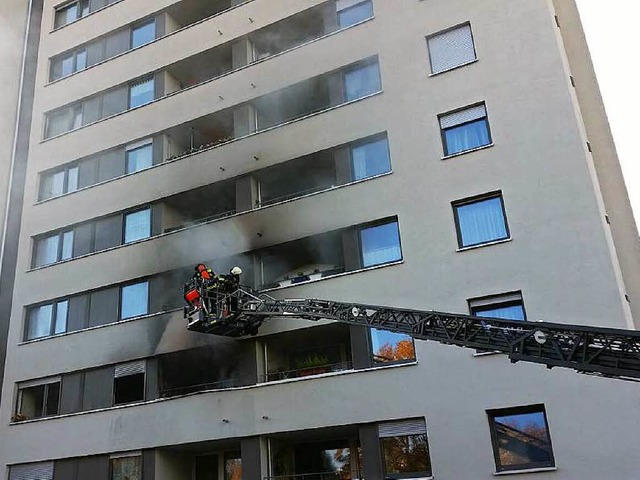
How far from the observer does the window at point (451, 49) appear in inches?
622

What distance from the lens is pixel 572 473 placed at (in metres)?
11.8

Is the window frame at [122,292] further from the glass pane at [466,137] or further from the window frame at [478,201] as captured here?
the glass pane at [466,137]

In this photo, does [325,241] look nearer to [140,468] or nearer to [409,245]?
Answer: [409,245]

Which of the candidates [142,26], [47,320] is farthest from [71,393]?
[142,26]

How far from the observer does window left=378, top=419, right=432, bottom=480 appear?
43.8ft

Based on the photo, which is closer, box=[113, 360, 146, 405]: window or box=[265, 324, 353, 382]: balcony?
box=[265, 324, 353, 382]: balcony

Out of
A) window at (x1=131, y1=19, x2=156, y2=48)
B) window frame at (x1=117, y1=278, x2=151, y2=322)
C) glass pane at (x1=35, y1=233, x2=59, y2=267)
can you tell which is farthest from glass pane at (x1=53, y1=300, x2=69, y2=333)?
window at (x1=131, y1=19, x2=156, y2=48)

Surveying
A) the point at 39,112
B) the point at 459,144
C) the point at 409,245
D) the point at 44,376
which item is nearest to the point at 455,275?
the point at 409,245

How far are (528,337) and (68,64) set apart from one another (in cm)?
2200

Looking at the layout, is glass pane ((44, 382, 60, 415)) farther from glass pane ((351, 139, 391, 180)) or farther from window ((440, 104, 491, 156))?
window ((440, 104, 491, 156))

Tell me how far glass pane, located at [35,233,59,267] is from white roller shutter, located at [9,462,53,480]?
661 centimetres

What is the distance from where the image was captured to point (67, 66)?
24.2 m

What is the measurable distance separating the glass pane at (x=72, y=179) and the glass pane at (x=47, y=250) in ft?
5.65

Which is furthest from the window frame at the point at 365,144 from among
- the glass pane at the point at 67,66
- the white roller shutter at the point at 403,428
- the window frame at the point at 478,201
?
the glass pane at the point at 67,66
